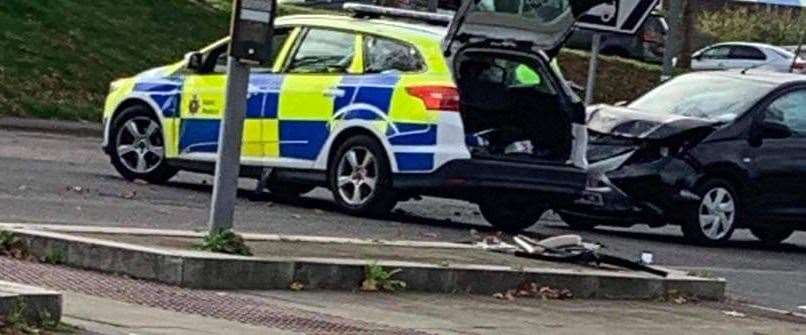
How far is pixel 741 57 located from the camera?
1972 inches

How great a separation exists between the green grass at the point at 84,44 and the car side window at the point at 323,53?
9.72 metres

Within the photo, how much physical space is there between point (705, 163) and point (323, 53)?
3.38 meters

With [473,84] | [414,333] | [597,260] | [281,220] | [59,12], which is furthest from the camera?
[59,12]

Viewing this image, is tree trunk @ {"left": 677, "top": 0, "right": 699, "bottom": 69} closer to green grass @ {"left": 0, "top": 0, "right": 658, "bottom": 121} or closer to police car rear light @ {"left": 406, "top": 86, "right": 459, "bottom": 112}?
green grass @ {"left": 0, "top": 0, "right": 658, "bottom": 121}

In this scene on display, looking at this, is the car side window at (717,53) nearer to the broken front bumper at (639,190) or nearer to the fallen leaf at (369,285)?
the broken front bumper at (639,190)

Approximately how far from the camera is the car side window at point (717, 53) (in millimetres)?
50719

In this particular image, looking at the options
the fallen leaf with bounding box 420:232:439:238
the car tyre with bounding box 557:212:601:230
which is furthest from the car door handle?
the car tyre with bounding box 557:212:601:230

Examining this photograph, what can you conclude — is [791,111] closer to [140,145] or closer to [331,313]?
[140,145]

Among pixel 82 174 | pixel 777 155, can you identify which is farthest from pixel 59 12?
pixel 777 155

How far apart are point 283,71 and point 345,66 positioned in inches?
23.1

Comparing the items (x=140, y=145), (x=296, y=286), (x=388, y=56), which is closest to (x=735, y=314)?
(x=296, y=286)

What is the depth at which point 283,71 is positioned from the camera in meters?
16.7

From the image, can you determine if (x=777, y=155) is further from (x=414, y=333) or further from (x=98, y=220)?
(x=414, y=333)

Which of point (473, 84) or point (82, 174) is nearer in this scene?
point (473, 84)
